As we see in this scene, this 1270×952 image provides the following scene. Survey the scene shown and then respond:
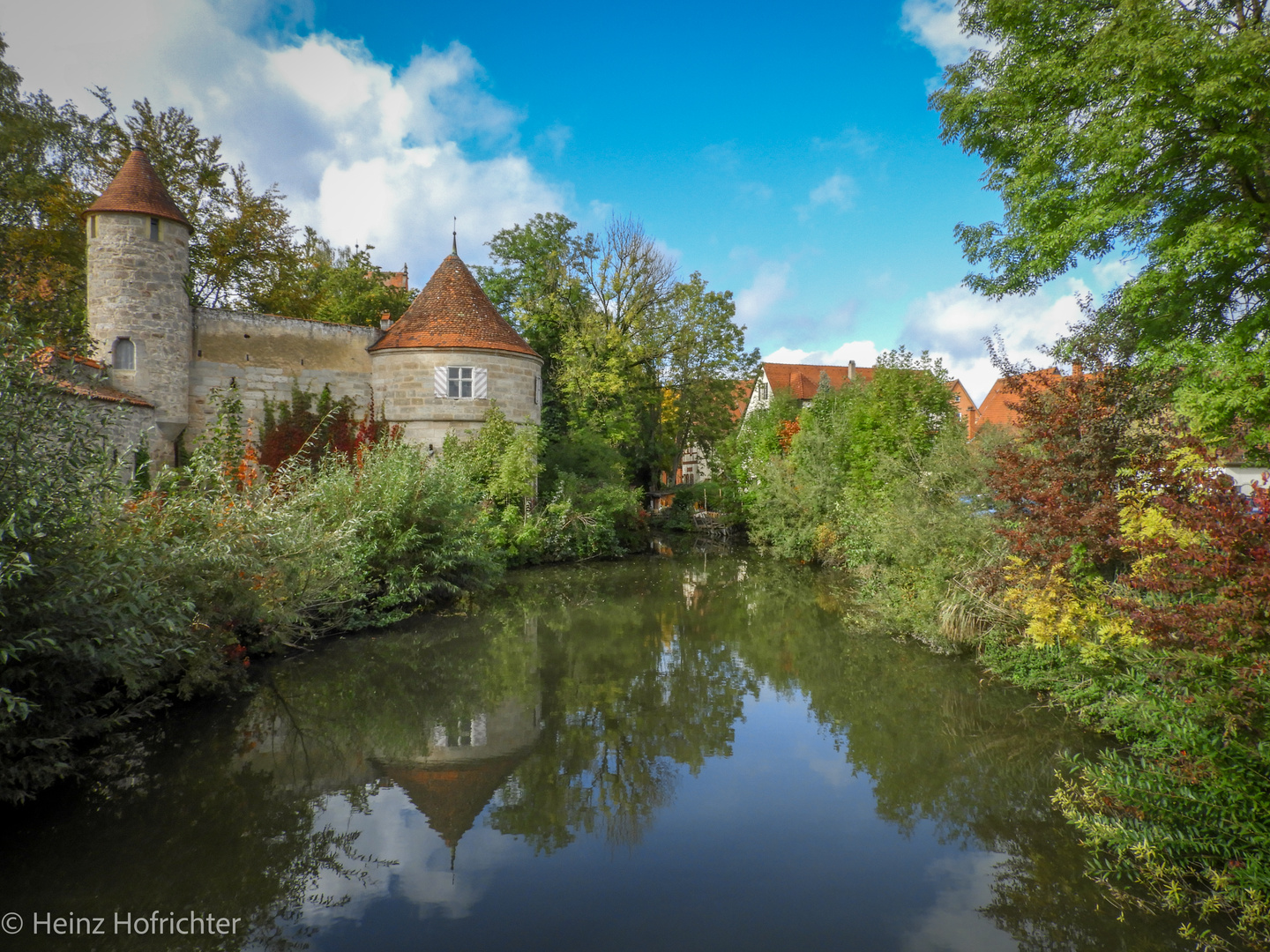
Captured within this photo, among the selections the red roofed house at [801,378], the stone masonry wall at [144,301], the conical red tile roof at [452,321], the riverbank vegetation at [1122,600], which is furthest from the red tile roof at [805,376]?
the stone masonry wall at [144,301]

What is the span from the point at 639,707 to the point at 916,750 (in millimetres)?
3160

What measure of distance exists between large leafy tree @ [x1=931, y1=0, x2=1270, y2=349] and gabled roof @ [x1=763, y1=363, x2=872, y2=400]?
36.4 m

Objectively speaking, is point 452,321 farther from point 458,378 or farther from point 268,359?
point 268,359

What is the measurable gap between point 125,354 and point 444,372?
7768 millimetres

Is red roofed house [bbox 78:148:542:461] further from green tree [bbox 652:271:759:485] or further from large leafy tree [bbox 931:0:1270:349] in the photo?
large leafy tree [bbox 931:0:1270:349]

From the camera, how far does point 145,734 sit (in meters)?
7.30

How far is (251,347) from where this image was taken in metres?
19.7

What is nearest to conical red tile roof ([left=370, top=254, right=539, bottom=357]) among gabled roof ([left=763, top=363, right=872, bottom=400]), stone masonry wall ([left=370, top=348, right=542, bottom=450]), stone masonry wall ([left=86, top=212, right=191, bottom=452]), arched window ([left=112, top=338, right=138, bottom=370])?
Answer: stone masonry wall ([left=370, top=348, right=542, bottom=450])

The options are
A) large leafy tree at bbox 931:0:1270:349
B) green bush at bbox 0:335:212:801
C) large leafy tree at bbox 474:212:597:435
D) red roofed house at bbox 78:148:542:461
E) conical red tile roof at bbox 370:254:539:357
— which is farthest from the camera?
large leafy tree at bbox 474:212:597:435

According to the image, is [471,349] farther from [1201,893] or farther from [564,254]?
[1201,893]

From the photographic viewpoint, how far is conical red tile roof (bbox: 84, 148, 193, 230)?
17094mm

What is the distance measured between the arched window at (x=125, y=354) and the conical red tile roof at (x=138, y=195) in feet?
10.5

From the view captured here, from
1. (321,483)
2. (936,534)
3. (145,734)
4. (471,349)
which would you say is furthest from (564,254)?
(145,734)

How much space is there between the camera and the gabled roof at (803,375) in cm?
4772
